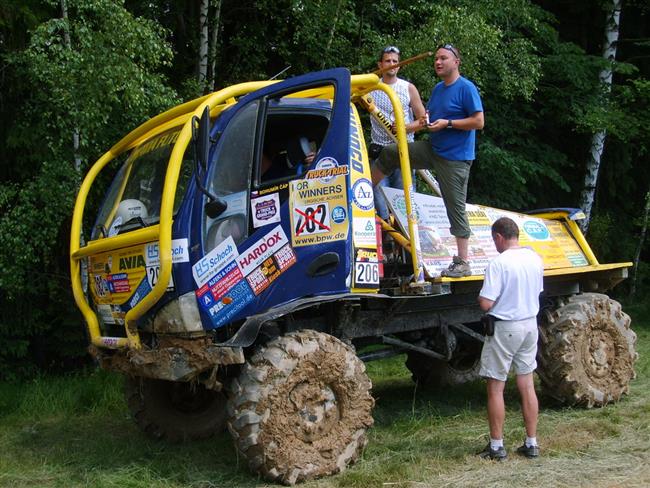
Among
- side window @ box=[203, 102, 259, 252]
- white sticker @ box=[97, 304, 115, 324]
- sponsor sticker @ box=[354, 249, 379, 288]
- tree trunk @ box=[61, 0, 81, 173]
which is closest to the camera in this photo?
side window @ box=[203, 102, 259, 252]

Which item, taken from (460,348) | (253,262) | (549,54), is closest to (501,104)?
(549,54)

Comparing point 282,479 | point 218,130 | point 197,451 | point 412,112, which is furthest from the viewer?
point 412,112

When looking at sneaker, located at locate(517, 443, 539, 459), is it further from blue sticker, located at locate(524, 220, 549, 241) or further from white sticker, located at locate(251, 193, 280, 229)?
blue sticker, located at locate(524, 220, 549, 241)

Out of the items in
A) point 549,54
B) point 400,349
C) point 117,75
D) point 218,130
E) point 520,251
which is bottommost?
point 400,349

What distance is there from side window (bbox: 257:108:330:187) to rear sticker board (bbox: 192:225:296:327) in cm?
73

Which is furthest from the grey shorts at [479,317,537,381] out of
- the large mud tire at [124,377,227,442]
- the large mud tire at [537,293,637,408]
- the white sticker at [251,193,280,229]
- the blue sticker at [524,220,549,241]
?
the large mud tire at [124,377,227,442]

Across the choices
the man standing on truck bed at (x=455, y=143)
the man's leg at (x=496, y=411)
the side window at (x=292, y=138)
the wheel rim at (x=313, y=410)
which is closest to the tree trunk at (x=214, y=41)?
the side window at (x=292, y=138)

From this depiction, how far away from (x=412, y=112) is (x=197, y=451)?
3520mm

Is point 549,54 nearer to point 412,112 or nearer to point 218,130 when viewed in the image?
point 412,112

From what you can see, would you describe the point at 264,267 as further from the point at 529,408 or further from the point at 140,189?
the point at 529,408

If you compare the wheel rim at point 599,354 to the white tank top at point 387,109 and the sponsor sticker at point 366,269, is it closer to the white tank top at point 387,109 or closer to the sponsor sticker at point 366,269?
the white tank top at point 387,109

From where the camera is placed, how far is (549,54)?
Answer: 49.1 feet

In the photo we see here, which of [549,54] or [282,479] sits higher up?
[549,54]

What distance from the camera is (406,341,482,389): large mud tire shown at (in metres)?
8.70
